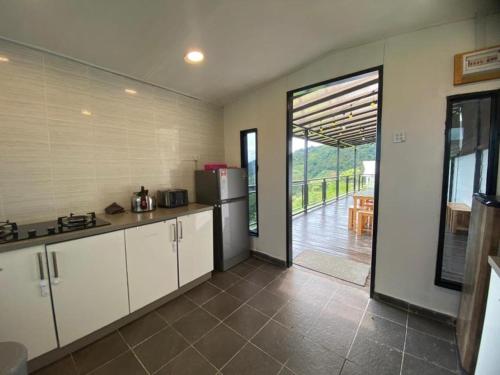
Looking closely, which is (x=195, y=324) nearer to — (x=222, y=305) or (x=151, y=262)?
(x=222, y=305)

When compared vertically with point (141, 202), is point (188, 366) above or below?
below

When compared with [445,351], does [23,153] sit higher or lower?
higher

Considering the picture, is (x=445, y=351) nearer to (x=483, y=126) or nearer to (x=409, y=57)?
(x=483, y=126)

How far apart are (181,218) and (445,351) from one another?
241cm

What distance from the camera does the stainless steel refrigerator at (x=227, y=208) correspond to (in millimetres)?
2613

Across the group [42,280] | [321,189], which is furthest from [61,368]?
[321,189]

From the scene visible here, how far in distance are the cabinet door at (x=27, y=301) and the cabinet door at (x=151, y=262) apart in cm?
51

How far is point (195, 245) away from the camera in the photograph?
2.28 meters

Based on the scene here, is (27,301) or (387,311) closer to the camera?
(27,301)

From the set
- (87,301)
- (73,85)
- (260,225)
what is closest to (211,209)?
(260,225)

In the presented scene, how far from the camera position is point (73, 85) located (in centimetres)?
185

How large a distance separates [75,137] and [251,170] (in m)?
2.07

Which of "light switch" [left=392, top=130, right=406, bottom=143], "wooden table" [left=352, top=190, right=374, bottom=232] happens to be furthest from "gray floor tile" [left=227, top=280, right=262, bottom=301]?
"wooden table" [left=352, top=190, right=374, bottom=232]

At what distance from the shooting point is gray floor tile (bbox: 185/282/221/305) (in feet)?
6.98
